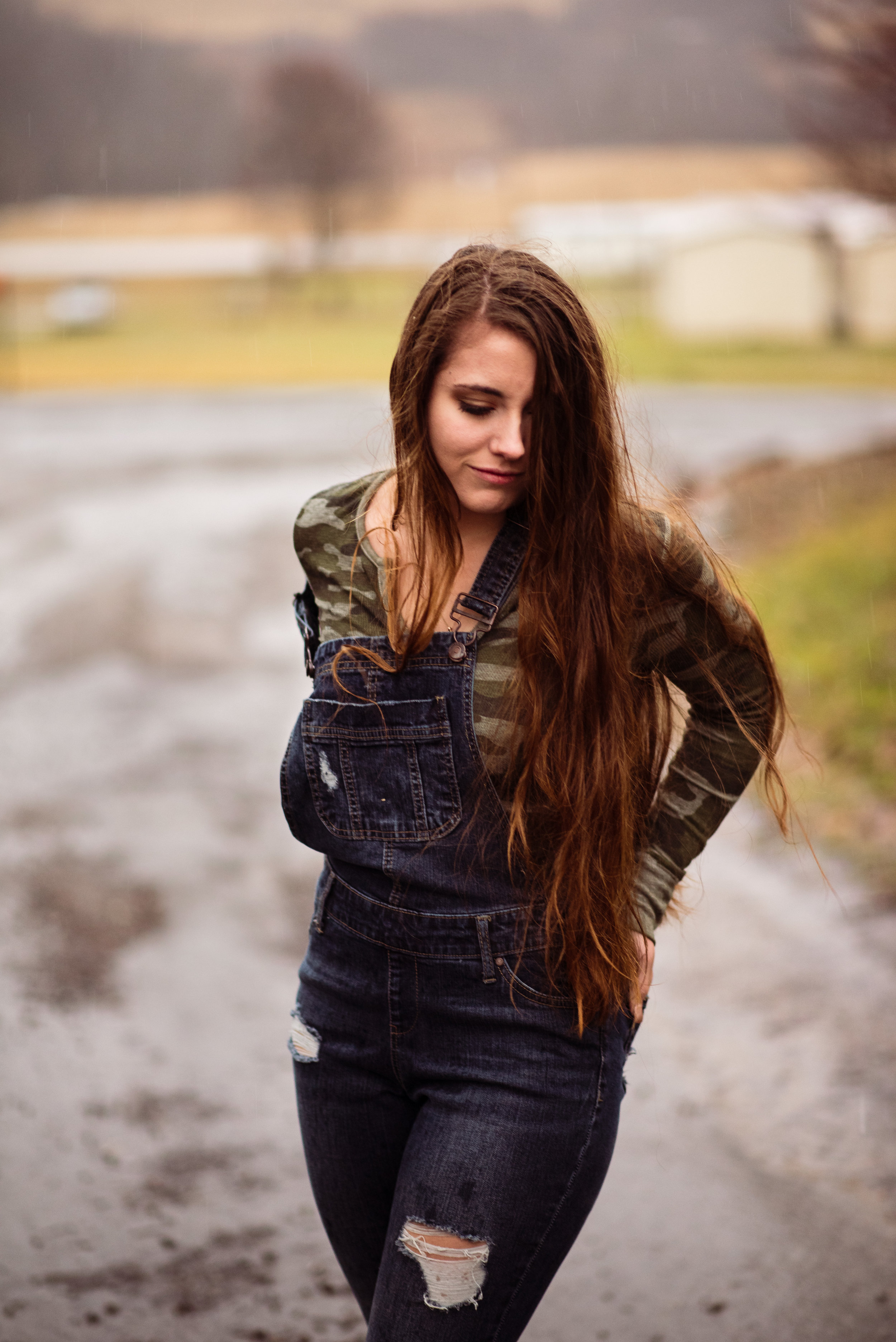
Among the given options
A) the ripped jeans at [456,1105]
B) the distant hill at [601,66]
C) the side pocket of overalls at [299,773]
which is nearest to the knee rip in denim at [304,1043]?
the ripped jeans at [456,1105]

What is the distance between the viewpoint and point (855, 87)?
31.3ft

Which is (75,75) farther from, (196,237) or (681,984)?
(681,984)

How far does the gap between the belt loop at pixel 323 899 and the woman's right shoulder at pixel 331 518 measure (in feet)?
1.53

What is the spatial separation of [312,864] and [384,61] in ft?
422

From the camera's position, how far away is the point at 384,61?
12012 cm

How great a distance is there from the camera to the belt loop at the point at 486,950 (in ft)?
5.59

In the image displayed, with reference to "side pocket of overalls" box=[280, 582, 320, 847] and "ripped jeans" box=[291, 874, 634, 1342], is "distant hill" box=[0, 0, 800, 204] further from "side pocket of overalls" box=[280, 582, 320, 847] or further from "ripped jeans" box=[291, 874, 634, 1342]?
"ripped jeans" box=[291, 874, 634, 1342]

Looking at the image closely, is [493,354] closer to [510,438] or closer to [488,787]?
[510,438]

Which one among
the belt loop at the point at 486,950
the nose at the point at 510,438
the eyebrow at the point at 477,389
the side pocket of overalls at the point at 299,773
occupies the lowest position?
the belt loop at the point at 486,950

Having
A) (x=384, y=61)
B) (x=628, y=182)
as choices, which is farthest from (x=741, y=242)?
(x=384, y=61)

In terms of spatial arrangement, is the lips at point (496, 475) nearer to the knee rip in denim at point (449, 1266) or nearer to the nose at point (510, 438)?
the nose at point (510, 438)

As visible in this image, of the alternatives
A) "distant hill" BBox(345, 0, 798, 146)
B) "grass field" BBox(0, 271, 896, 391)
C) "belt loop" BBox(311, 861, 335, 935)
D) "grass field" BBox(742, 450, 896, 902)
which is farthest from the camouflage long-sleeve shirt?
"distant hill" BBox(345, 0, 798, 146)

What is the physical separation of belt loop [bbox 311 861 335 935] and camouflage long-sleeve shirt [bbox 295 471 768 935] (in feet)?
1.03

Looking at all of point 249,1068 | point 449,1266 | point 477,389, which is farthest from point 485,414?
point 249,1068
